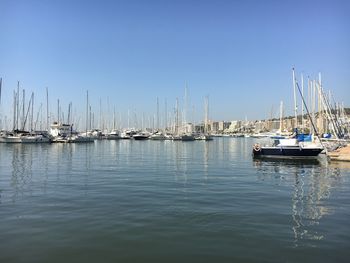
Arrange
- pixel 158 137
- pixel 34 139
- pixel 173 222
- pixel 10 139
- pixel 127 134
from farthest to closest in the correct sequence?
pixel 127 134 → pixel 158 137 → pixel 34 139 → pixel 10 139 → pixel 173 222

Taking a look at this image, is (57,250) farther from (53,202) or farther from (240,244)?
(53,202)

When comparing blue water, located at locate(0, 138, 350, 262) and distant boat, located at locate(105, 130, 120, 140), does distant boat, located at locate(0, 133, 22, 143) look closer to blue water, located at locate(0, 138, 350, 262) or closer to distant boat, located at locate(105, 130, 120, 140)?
distant boat, located at locate(105, 130, 120, 140)

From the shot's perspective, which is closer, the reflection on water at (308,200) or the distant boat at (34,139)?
the reflection on water at (308,200)

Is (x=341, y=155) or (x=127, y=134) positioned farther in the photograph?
(x=127, y=134)

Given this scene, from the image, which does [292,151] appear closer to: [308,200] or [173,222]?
[308,200]

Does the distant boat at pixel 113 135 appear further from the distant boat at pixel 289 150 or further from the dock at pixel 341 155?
the dock at pixel 341 155

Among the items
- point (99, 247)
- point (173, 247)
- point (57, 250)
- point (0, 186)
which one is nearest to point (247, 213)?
point (173, 247)

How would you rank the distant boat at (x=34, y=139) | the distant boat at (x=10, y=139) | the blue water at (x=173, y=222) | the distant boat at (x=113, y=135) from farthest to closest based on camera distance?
the distant boat at (x=113, y=135) < the distant boat at (x=34, y=139) < the distant boat at (x=10, y=139) < the blue water at (x=173, y=222)

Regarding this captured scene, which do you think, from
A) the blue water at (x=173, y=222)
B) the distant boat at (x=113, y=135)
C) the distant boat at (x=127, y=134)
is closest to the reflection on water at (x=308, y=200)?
the blue water at (x=173, y=222)

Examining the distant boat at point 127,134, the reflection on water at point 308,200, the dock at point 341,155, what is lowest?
the reflection on water at point 308,200

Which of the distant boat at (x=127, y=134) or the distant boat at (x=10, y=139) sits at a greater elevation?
the distant boat at (x=127, y=134)

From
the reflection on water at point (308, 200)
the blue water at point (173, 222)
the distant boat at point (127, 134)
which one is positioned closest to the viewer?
the blue water at point (173, 222)

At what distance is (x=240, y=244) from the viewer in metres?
11.1

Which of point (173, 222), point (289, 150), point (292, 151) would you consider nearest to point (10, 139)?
point (289, 150)
